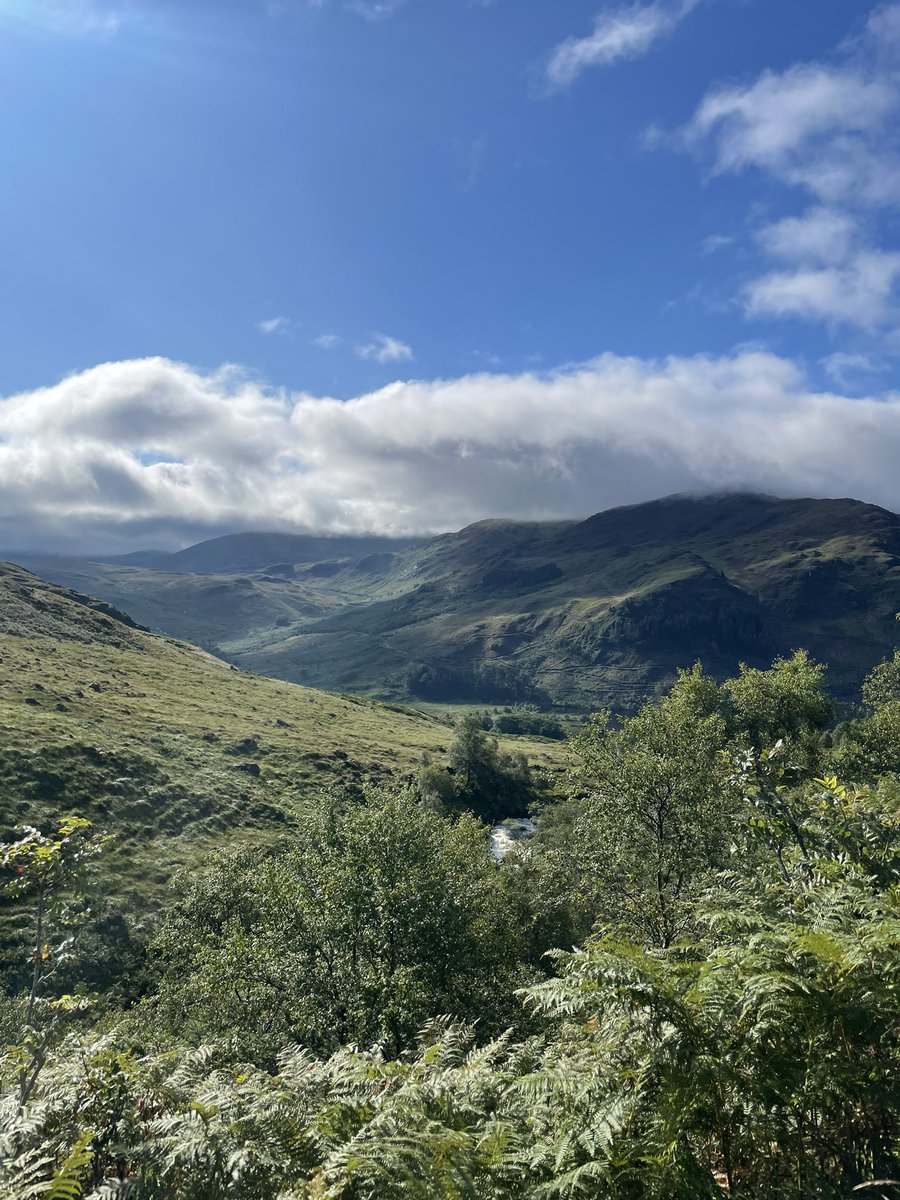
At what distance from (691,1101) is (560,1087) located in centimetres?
164

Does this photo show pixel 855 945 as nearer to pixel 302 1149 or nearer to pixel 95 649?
pixel 302 1149

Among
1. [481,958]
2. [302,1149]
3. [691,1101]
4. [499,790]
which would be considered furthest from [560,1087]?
[499,790]

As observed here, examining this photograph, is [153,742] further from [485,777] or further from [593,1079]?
[593,1079]

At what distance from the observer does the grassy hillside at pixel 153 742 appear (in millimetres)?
64188

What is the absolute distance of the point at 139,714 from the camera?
106m

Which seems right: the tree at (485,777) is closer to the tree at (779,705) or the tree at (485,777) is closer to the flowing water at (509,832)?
the flowing water at (509,832)

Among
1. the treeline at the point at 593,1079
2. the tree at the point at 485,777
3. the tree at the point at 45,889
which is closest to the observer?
the treeline at the point at 593,1079

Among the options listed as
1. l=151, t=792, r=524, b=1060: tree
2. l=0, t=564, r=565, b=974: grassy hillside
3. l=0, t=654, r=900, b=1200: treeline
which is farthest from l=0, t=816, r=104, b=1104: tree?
l=0, t=564, r=565, b=974: grassy hillside

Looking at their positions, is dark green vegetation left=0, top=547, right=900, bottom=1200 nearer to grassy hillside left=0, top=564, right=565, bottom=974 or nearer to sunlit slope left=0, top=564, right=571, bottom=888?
grassy hillside left=0, top=564, right=565, bottom=974

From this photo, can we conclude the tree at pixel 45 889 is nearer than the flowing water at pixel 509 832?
Yes

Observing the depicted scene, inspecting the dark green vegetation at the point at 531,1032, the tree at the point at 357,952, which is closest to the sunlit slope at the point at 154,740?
the tree at the point at 357,952

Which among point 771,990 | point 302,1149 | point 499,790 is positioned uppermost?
point 771,990

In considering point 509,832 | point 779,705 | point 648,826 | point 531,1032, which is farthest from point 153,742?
point 648,826

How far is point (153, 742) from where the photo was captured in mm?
91062
